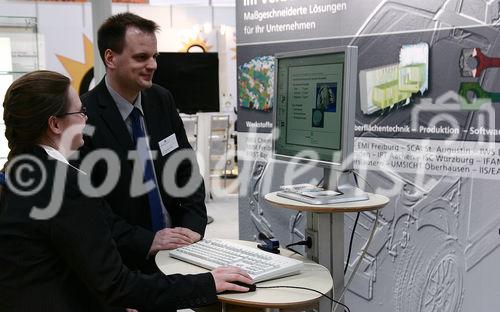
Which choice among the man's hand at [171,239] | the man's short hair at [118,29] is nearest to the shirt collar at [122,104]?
the man's short hair at [118,29]

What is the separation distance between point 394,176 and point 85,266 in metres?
1.94

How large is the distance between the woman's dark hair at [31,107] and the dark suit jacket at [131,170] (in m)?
0.63

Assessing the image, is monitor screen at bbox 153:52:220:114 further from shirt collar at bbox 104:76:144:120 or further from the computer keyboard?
the computer keyboard

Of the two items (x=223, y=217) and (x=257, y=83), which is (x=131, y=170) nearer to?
(x=257, y=83)

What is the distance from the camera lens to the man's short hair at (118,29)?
2215mm

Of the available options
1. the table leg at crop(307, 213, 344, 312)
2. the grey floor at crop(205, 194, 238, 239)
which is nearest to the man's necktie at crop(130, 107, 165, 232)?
the table leg at crop(307, 213, 344, 312)

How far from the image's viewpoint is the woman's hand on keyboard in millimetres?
1535

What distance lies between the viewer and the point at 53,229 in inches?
53.3

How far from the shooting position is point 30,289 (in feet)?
4.61

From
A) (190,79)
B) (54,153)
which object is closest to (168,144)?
(54,153)

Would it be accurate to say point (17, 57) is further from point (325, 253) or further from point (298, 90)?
point (325, 253)

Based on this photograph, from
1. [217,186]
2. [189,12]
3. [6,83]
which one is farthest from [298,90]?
[189,12]

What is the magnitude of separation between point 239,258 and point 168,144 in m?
0.75

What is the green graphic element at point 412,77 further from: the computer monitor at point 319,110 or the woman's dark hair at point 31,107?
the woman's dark hair at point 31,107
